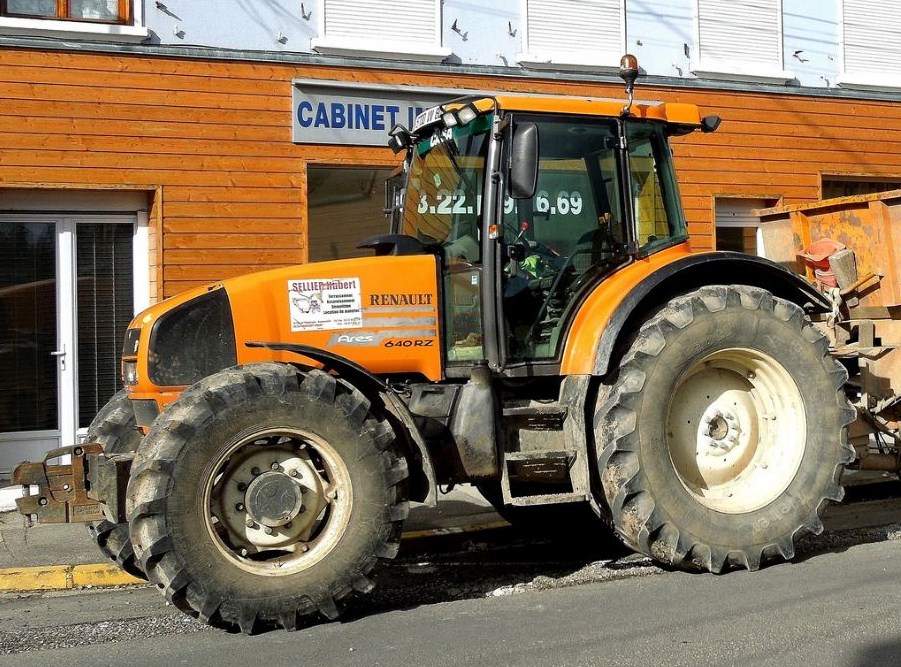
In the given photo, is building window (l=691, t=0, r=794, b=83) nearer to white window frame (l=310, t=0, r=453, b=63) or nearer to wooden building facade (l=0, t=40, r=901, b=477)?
wooden building facade (l=0, t=40, r=901, b=477)

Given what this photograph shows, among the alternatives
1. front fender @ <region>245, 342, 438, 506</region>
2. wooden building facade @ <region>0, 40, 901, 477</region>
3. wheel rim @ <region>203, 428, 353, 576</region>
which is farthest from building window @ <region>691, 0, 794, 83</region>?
wheel rim @ <region>203, 428, 353, 576</region>

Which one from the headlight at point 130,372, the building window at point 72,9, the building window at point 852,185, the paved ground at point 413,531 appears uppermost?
the building window at point 72,9

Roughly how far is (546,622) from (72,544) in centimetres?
398

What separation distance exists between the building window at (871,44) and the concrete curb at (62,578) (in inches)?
390

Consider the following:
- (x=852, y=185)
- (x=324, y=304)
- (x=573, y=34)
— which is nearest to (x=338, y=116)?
(x=573, y=34)

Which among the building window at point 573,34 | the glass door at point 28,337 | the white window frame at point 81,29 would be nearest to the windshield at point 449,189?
the white window frame at point 81,29

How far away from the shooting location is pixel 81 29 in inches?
366

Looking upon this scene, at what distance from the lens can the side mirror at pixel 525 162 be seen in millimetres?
5426

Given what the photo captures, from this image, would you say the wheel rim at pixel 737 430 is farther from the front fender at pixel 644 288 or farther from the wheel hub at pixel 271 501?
the wheel hub at pixel 271 501

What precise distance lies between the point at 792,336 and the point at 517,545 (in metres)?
2.29

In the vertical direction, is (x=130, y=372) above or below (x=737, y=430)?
above

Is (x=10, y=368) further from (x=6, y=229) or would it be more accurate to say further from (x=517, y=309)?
(x=517, y=309)

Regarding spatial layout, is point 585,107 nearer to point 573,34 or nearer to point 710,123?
point 710,123

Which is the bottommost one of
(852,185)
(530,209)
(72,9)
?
(530,209)
